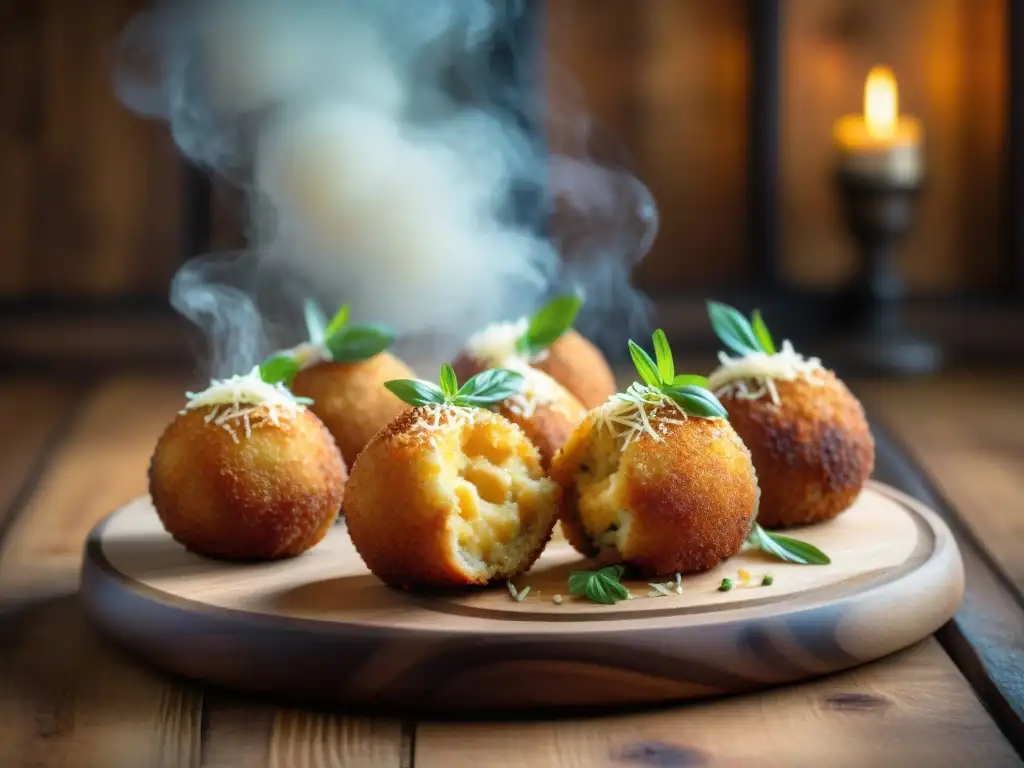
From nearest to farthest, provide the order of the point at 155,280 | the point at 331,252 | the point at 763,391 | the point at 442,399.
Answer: the point at 442,399
the point at 763,391
the point at 331,252
the point at 155,280

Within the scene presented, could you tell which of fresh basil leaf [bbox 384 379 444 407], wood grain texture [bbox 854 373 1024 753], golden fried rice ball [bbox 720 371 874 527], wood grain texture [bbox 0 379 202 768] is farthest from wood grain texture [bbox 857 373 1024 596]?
wood grain texture [bbox 0 379 202 768]

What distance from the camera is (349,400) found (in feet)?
5.38

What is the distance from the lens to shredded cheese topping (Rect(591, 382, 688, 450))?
133 centimetres

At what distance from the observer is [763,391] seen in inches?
61.2

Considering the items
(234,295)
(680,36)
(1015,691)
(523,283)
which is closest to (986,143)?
(680,36)

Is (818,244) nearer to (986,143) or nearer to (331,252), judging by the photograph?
(986,143)

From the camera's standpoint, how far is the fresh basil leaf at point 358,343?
1.67 meters

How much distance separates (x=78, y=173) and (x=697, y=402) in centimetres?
252

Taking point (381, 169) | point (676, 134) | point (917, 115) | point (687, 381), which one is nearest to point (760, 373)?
point (687, 381)

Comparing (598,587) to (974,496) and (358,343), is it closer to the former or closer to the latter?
(358,343)

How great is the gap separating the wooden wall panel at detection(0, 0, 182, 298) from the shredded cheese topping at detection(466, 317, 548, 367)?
1941 millimetres

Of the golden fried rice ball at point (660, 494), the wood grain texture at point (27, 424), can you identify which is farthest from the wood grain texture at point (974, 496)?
the wood grain texture at point (27, 424)

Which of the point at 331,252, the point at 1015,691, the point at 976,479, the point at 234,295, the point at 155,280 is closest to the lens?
the point at 1015,691

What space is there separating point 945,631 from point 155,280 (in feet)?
8.30
